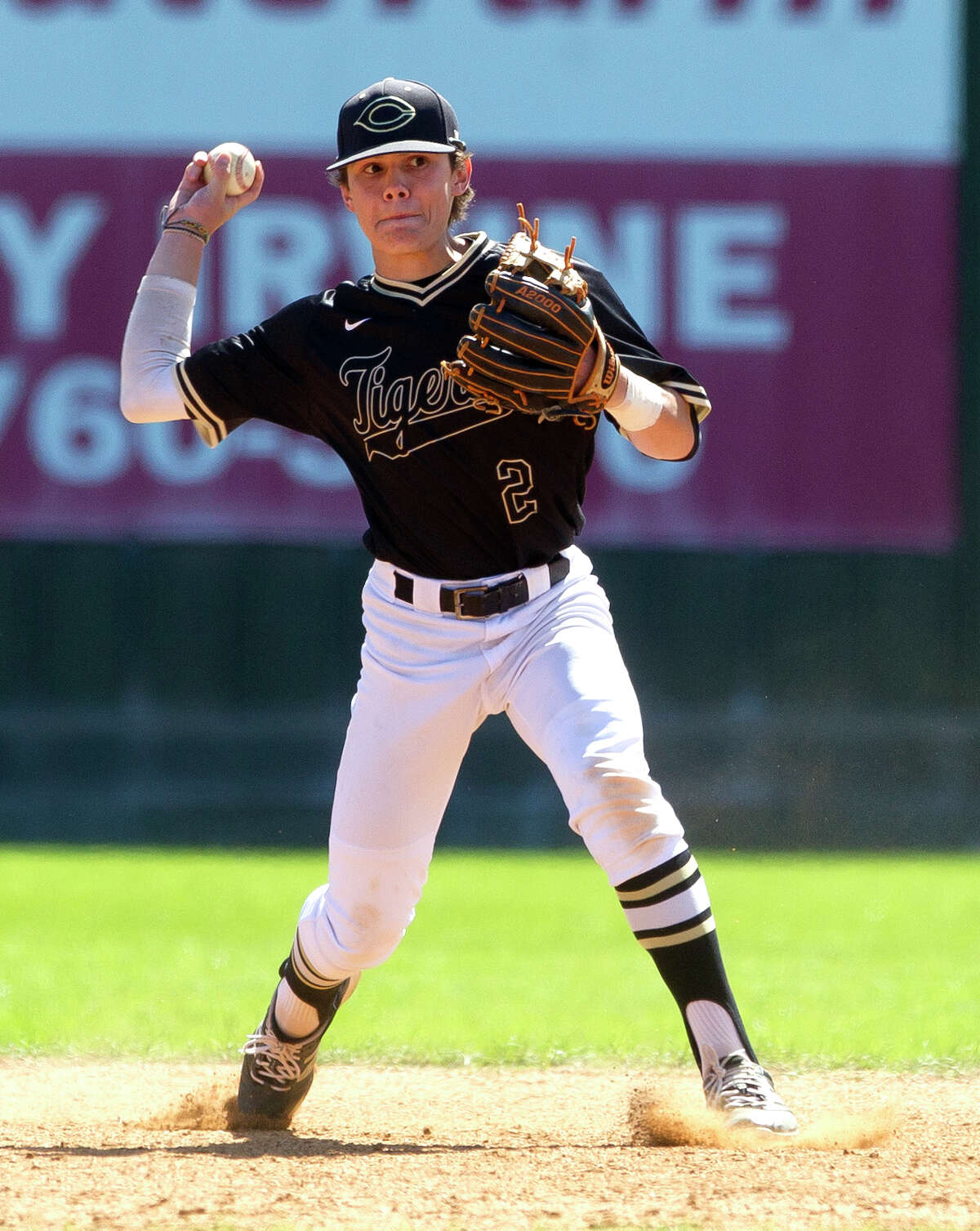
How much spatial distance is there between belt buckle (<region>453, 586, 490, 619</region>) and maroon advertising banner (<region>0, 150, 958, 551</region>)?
6.44 meters

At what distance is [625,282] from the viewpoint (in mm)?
9742

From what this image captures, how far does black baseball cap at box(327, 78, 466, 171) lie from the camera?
3.34m

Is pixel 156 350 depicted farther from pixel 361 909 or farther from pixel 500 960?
pixel 500 960

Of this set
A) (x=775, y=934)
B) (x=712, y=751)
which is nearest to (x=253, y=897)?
(x=775, y=934)

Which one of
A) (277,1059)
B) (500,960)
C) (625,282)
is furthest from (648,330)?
(277,1059)

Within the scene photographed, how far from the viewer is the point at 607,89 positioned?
9805 mm

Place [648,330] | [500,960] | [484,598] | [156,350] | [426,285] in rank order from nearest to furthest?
[484,598] < [426,285] < [156,350] < [500,960] < [648,330]

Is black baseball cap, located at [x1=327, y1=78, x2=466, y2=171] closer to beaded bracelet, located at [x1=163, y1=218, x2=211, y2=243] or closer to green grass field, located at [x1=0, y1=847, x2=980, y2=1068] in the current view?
beaded bracelet, located at [x1=163, y1=218, x2=211, y2=243]

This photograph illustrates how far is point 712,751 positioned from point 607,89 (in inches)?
139

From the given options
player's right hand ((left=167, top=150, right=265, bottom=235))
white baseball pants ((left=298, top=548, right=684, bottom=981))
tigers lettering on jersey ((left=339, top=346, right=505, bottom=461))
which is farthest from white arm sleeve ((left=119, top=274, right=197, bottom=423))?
white baseball pants ((left=298, top=548, right=684, bottom=981))

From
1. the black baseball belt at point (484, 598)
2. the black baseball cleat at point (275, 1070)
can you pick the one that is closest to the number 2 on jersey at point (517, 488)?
the black baseball belt at point (484, 598)

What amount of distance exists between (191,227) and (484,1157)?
70.9 inches

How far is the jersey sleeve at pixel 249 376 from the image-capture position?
3488 mm

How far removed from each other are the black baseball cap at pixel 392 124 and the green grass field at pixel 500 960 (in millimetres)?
2279
